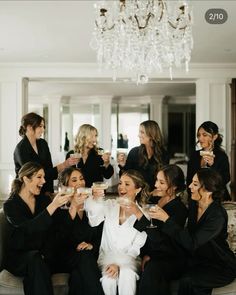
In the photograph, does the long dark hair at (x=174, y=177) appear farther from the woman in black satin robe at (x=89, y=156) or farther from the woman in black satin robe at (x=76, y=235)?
the woman in black satin robe at (x=89, y=156)

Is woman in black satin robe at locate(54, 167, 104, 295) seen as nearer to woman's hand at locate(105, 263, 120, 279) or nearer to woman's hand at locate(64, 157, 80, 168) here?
woman's hand at locate(105, 263, 120, 279)

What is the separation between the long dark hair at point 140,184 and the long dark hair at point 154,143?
0.63 m

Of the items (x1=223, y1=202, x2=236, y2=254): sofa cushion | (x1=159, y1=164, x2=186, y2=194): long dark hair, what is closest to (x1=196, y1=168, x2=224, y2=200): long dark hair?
(x1=159, y1=164, x2=186, y2=194): long dark hair

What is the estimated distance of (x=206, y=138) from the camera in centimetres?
376

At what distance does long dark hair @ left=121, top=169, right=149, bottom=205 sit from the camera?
3020 mm

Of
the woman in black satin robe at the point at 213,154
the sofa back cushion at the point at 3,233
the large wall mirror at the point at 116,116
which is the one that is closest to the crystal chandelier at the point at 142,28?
the woman in black satin robe at the point at 213,154

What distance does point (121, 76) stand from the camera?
6.98 metres

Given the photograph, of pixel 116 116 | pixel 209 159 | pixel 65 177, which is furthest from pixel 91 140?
pixel 116 116

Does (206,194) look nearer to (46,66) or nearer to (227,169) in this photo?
(227,169)

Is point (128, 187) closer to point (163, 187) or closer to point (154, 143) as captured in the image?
point (163, 187)

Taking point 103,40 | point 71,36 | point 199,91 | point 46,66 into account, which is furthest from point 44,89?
point 103,40

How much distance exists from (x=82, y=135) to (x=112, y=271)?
154cm

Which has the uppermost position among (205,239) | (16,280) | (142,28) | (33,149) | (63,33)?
(63,33)

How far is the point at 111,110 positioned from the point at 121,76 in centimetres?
470
